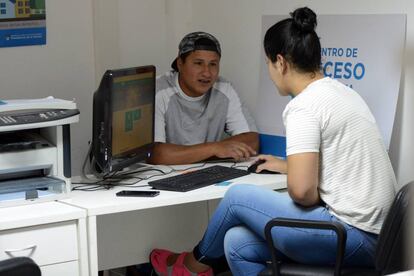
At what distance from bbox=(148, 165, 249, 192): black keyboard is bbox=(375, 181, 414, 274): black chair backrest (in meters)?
0.83

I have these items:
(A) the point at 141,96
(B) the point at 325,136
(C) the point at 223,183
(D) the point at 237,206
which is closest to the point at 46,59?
(A) the point at 141,96

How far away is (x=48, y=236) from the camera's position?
256 cm

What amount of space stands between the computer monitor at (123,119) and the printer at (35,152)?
0.51 feet

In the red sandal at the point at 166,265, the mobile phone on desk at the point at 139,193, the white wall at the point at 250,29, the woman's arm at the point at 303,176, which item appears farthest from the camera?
the red sandal at the point at 166,265

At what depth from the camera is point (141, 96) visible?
3078 millimetres

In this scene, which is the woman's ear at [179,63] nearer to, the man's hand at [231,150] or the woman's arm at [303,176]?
the man's hand at [231,150]

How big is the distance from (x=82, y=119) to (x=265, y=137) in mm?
1083

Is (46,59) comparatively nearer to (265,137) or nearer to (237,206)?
(265,137)

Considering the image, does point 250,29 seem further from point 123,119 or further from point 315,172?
point 315,172

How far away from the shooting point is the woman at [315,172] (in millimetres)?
2441

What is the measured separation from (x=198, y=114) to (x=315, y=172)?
1.24 m

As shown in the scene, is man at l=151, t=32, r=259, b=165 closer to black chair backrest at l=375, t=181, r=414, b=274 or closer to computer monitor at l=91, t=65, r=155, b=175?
computer monitor at l=91, t=65, r=155, b=175

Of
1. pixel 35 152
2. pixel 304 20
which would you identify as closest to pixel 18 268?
pixel 35 152

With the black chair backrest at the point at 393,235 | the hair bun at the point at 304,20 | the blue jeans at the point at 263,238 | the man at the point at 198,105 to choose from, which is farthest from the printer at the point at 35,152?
the black chair backrest at the point at 393,235
